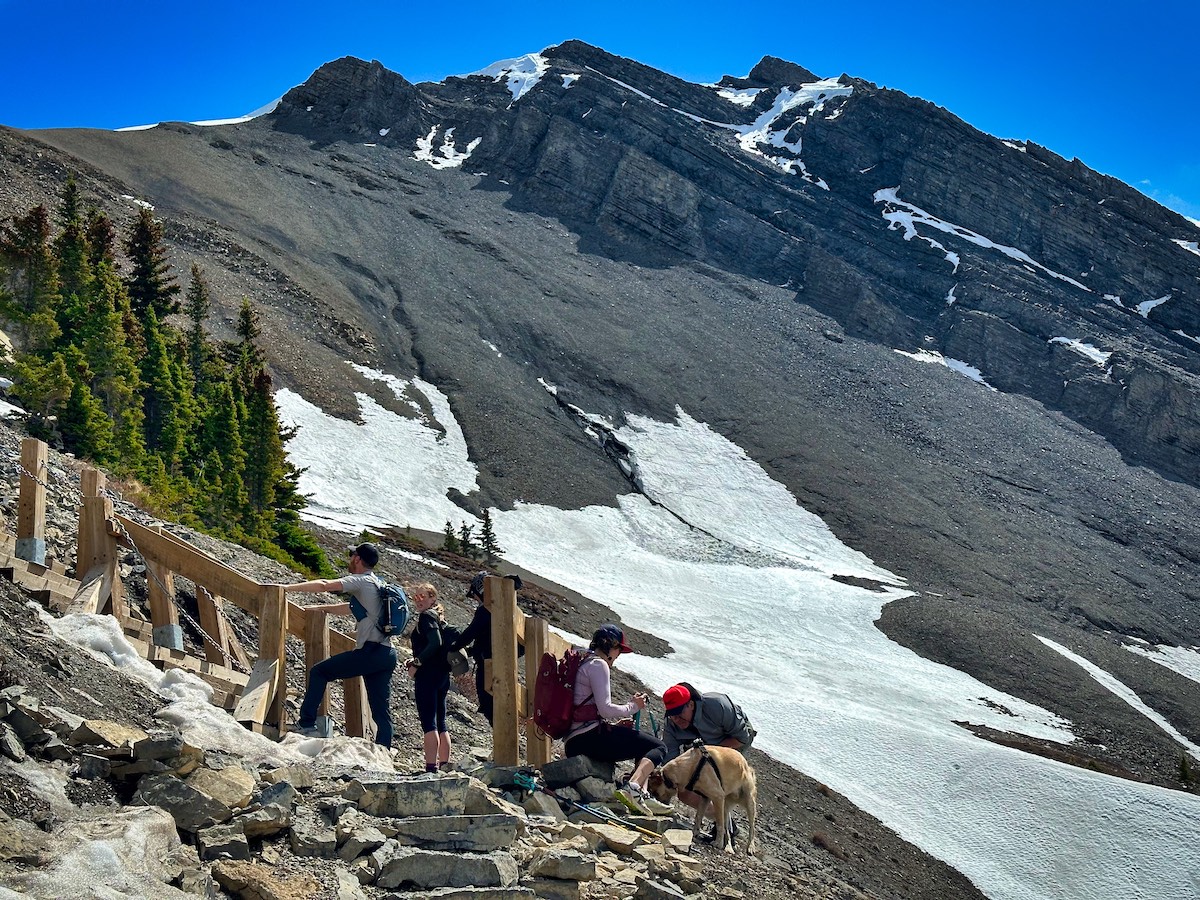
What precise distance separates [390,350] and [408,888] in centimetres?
8270

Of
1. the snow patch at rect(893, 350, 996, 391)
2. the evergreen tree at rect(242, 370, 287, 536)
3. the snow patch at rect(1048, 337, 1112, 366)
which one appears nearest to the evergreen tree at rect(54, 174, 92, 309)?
the evergreen tree at rect(242, 370, 287, 536)

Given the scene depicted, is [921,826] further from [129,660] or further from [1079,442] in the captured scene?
[1079,442]

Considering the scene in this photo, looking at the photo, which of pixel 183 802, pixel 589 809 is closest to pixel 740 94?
pixel 589 809

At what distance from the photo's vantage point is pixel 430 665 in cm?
1051

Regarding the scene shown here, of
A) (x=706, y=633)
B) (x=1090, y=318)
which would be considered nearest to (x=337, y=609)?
(x=706, y=633)

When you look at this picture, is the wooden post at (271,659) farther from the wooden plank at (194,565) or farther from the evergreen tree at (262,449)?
the evergreen tree at (262,449)

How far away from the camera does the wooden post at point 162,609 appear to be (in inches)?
421

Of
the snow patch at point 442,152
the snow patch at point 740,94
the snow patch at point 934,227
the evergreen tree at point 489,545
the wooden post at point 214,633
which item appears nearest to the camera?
the wooden post at point 214,633

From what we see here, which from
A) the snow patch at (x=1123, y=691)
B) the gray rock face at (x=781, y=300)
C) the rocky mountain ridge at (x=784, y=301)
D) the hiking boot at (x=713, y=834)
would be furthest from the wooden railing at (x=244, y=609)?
the snow patch at (x=1123, y=691)

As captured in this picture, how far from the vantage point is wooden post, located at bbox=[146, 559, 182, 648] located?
421 inches

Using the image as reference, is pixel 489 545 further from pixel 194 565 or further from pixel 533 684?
pixel 533 684

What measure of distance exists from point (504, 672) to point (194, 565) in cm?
330

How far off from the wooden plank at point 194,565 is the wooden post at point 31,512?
74 cm

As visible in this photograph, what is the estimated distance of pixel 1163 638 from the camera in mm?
68375
